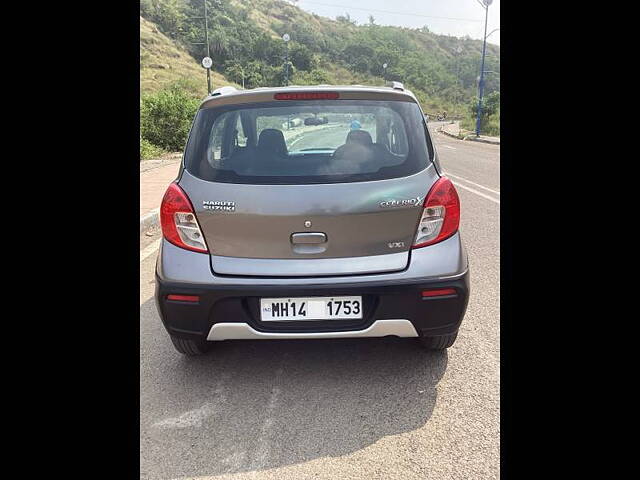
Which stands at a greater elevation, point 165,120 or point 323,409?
point 165,120

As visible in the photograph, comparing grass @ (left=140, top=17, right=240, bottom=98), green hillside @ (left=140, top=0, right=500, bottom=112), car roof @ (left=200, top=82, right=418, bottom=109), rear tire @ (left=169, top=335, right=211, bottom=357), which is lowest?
rear tire @ (left=169, top=335, right=211, bottom=357)

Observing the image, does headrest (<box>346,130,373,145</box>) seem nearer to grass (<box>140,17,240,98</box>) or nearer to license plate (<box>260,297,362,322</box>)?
license plate (<box>260,297,362,322</box>)

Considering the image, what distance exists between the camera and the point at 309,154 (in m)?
2.86

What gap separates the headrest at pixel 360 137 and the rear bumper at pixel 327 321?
82 centimetres

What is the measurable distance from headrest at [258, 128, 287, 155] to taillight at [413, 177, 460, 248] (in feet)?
2.94

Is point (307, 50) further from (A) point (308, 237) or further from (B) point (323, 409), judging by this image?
(B) point (323, 409)

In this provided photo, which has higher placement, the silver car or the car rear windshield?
Result: the car rear windshield

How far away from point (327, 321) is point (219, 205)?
845mm

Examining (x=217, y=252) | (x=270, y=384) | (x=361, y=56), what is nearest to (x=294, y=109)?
(x=217, y=252)

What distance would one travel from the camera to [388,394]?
2.75m

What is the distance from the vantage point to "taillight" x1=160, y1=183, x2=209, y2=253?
269 cm

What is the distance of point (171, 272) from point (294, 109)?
1136 millimetres

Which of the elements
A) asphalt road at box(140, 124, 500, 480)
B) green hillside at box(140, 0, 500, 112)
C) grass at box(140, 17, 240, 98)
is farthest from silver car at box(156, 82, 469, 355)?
grass at box(140, 17, 240, 98)

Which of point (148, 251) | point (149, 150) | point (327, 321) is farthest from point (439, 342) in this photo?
point (149, 150)
